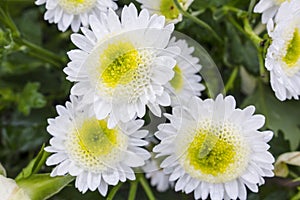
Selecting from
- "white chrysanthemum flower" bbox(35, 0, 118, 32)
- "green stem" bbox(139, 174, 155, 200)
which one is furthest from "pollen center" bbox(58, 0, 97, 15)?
"green stem" bbox(139, 174, 155, 200)

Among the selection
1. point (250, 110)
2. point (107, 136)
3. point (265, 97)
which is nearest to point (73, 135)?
point (107, 136)

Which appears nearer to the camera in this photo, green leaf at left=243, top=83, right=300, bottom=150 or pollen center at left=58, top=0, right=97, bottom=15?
pollen center at left=58, top=0, right=97, bottom=15

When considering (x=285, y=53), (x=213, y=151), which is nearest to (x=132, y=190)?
(x=213, y=151)

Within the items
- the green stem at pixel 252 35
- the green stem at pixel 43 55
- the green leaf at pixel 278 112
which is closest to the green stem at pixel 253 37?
the green stem at pixel 252 35

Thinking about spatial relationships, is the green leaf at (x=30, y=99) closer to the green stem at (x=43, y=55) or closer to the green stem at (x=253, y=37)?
the green stem at (x=43, y=55)

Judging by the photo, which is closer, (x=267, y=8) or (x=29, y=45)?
(x=267, y=8)

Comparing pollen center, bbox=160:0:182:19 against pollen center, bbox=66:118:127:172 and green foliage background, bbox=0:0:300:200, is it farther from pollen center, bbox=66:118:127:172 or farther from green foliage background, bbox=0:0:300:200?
pollen center, bbox=66:118:127:172

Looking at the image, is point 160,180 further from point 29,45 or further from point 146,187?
point 29,45
